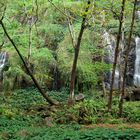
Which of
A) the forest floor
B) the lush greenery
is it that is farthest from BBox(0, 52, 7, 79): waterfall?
the forest floor

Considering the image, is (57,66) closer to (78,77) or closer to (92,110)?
(78,77)

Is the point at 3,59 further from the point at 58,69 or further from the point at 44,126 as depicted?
the point at 44,126

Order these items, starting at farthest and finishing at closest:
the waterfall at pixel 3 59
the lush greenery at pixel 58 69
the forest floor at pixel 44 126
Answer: the waterfall at pixel 3 59 < the lush greenery at pixel 58 69 < the forest floor at pixel 44 126

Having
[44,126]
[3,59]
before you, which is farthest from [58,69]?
[44,126]

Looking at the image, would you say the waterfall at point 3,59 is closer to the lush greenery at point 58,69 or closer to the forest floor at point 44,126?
the lush greenery at point 58,69

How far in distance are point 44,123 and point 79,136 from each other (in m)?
4.89

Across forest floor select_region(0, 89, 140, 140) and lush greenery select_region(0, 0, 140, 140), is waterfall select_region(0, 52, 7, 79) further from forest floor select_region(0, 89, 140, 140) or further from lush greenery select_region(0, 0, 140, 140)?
forest floor select_region(0, 89, 140, 140)

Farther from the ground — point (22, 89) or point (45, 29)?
point (45, 29)

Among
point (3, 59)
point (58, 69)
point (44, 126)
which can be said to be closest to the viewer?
point (44, 126)

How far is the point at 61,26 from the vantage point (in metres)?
30.1

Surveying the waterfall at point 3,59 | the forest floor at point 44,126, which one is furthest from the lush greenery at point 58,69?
the waterfall at point 3,59

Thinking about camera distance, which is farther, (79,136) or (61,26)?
(61,26)

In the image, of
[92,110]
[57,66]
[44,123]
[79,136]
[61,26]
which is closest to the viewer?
[79,136]

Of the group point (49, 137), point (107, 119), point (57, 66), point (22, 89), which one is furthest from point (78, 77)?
point (49, 137)
